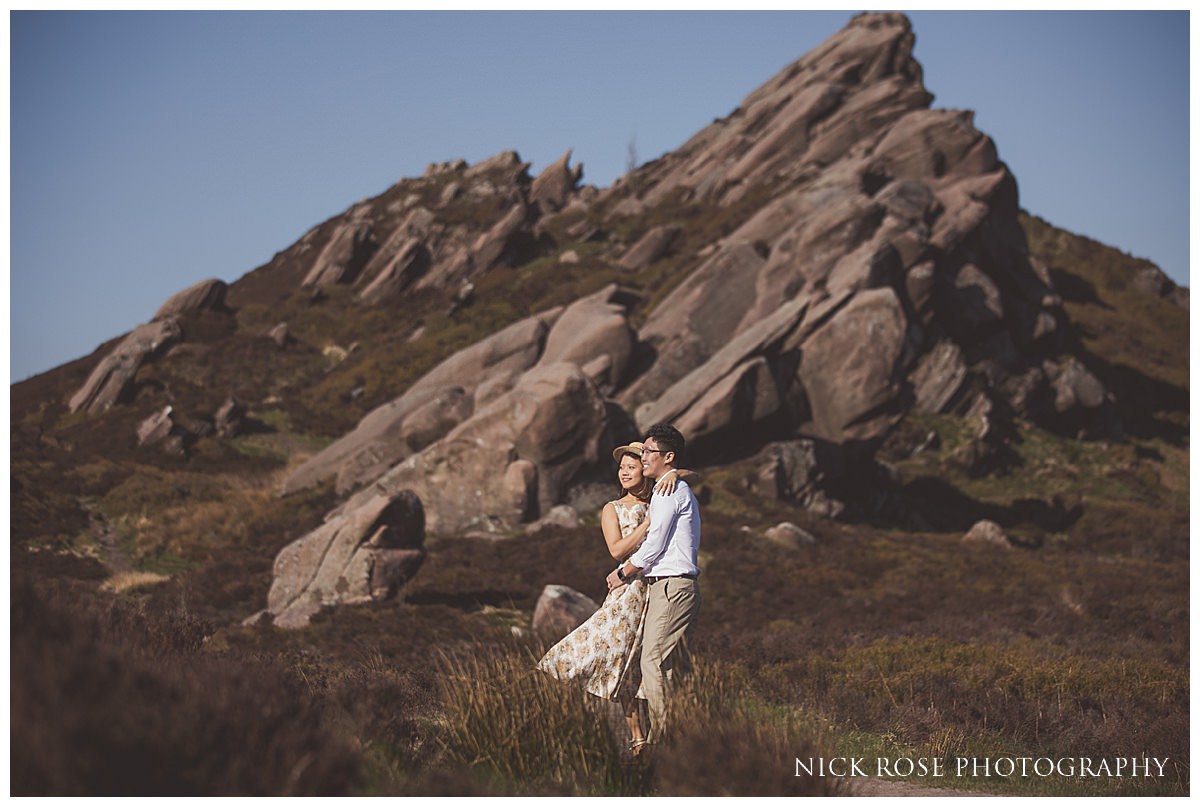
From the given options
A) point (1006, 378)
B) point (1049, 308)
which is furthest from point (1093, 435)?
point (1049, 308)

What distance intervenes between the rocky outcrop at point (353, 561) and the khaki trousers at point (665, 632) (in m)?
14.1

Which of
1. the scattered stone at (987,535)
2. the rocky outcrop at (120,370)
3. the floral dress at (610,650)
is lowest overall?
the scattered stone at (987,535)

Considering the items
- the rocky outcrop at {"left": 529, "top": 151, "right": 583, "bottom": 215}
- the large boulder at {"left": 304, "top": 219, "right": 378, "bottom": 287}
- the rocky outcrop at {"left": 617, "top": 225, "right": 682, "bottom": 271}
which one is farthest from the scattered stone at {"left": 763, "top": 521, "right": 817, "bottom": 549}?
the rocky outcrop at {"left": 529, "top": 151, "right": 583, "bottom": 215}

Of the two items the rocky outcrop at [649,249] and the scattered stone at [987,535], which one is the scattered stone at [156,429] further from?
the scattered stone at [987,535]

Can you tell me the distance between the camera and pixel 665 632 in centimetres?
696

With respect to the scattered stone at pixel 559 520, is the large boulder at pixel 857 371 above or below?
above

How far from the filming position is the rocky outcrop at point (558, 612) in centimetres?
1598

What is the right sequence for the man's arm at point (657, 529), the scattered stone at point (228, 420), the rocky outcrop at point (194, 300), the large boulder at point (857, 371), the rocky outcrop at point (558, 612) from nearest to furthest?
the man's arm at point (657, 529)
the rocky outcrop at point (558, 612)
the large boulder at point (857, 371)
the scattered stone at point (228, 420)
the rocky outcrop at point (194, 300)

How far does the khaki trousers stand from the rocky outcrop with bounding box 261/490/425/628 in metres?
14.1

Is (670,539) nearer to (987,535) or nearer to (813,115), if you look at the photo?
(987,535)

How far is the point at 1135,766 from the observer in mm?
8641

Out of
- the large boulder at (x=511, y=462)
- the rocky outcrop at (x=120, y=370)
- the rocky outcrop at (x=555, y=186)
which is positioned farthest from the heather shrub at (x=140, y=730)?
the rocky outcrop at (x=555, y=186)

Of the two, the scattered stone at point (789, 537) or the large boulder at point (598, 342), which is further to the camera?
the large boulder at point (598, 342)

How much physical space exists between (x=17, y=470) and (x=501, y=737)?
32785mm
